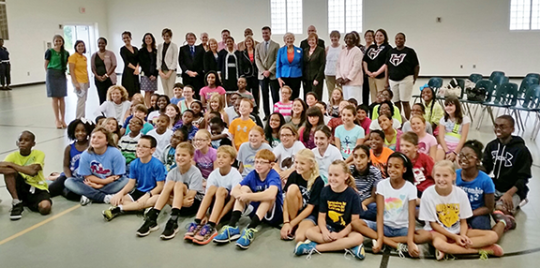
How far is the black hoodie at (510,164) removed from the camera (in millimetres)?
4109

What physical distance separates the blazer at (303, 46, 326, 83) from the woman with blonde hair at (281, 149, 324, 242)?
4.33m

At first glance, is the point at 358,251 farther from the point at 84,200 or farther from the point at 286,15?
the point at 286,15

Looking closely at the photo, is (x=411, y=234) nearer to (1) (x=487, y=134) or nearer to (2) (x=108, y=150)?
(2) (x=108, y=150)

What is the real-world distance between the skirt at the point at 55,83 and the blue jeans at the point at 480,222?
24.6ft

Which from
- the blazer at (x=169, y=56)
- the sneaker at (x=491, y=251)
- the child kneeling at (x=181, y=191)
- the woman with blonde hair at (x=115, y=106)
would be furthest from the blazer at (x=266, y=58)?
the sneaker at (x=491, y=251)

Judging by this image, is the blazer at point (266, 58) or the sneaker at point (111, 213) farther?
the blazer at point (266, 58)

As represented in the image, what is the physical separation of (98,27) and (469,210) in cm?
2025

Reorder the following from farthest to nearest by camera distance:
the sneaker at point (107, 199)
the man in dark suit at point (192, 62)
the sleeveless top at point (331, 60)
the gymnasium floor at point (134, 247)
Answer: the man in dark suit at point (192, 62) < the sleeveless top at point (331, 60) < the sneaker at point (107, 199) < the gymnasium floor at point (134, 247)

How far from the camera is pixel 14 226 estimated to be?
4.12 metres

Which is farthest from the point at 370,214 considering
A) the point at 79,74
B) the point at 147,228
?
the point at 79,74

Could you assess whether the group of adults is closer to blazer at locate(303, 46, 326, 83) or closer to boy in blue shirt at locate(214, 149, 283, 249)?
blazer at locate(303, 46, 326, 83)

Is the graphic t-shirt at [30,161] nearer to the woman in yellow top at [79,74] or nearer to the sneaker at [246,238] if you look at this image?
the sneaker at [246,238]

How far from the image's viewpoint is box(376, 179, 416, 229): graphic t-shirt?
A: 3488 millimetres

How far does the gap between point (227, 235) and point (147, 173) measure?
4.00 feet
